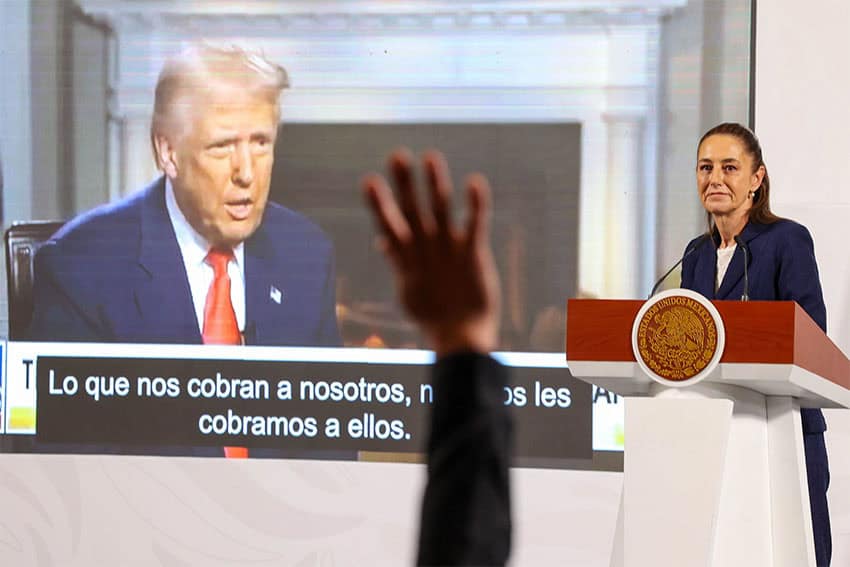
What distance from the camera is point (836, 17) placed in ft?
14.7

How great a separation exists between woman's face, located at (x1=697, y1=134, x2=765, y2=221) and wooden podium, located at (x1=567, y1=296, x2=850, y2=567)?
0.51 metres

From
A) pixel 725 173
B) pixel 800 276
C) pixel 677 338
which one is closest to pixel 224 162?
pixel 725 173

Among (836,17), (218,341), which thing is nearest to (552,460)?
(218,341)

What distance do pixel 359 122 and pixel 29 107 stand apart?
1343 mm

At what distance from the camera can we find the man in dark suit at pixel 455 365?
2.52 ft

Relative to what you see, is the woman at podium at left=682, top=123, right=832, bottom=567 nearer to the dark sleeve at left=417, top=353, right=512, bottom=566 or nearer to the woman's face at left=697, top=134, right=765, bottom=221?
the woman's face at left=697, top=134, right=765, bottom=221

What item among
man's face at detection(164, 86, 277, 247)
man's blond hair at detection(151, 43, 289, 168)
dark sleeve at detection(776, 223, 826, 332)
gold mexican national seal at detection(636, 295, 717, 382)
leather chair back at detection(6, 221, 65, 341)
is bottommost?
gold mexican national seal at detection(636, 295, 717, 382)

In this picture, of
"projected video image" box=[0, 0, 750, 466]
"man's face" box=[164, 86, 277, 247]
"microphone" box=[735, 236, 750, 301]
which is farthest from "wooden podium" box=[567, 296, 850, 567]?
"man's face" box=[164, 86, 277, 247]

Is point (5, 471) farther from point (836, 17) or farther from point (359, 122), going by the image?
point (836, 17)

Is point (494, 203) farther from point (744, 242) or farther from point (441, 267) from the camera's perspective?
point (441, 267)

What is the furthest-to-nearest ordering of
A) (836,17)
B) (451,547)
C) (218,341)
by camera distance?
(218,341)
(836,17)
(451,547)

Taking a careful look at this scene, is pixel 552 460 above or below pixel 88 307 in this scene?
below

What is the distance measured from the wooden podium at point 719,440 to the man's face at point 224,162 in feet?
8.96

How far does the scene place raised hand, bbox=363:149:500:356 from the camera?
2.51 feet
